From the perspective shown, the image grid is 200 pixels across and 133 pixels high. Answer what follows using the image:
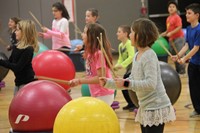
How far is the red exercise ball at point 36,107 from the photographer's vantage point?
503 centimetres

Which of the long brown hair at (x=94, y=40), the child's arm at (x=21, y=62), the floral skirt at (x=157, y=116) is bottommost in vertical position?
the floral skirt at (x=157, y=116)

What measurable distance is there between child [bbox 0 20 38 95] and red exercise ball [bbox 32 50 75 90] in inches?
65.4

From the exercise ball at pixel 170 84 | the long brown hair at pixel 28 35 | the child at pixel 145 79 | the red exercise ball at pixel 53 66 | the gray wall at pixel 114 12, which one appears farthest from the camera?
the gray wall at pixel 114 12

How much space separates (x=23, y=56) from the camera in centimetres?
579

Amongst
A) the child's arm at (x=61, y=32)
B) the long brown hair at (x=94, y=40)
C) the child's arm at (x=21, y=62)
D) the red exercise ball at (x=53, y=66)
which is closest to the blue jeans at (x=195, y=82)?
the long brown hair at (x=94, y=40)

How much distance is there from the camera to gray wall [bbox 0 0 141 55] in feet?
47.9

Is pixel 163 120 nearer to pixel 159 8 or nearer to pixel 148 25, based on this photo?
pixel 148 25

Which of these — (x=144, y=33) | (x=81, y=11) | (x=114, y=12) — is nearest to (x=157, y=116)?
(x=144, y=33)

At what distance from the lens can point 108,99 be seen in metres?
5.92

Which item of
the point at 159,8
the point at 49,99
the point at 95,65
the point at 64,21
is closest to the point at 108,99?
the point at 95,65

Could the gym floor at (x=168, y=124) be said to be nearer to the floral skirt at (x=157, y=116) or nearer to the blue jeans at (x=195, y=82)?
the blue jeans at (x=195, y=82)

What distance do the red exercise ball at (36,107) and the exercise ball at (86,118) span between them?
63 centimetres

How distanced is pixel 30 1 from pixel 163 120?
440 inches

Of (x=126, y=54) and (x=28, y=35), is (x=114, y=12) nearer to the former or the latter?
(x=126, y=54)
